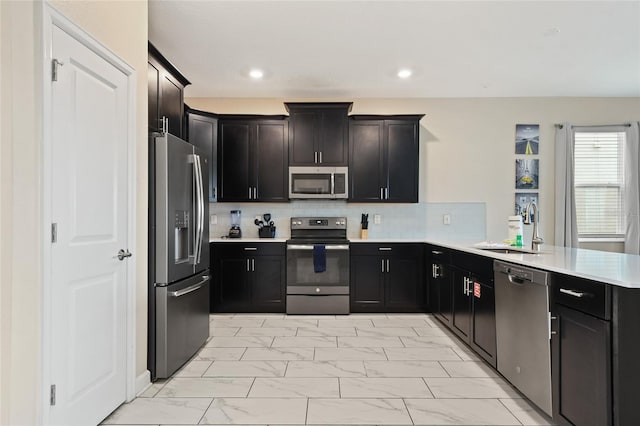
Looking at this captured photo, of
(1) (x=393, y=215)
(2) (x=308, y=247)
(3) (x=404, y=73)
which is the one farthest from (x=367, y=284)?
(3) (x=404, y=73)

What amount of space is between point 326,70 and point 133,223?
8.91ft

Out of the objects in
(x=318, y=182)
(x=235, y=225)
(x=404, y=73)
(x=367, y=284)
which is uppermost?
(x=404, y=73)

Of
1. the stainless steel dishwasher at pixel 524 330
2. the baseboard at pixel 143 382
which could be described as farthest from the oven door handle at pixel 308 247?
the baseboard at pixel 143 382

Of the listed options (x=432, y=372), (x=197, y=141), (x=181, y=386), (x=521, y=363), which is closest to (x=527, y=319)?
(x=521, y=363)

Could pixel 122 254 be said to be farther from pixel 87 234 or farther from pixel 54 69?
pixel 54 69

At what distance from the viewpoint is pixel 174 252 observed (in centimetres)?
276

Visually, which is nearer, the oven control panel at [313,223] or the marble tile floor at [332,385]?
the marble tile floor at [332,385]

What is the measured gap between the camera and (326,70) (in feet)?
13.6

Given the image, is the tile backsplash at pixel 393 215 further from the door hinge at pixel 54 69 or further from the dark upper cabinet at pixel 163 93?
the door hinge at pixel 54 69

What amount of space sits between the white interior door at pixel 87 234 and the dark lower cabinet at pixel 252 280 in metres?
2.25

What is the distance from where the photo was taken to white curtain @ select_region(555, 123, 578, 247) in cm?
493

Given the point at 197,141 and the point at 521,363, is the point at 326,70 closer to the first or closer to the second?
the point at 197,141

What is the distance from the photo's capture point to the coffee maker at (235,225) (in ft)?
16.1

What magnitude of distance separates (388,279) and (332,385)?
215 centimetres
